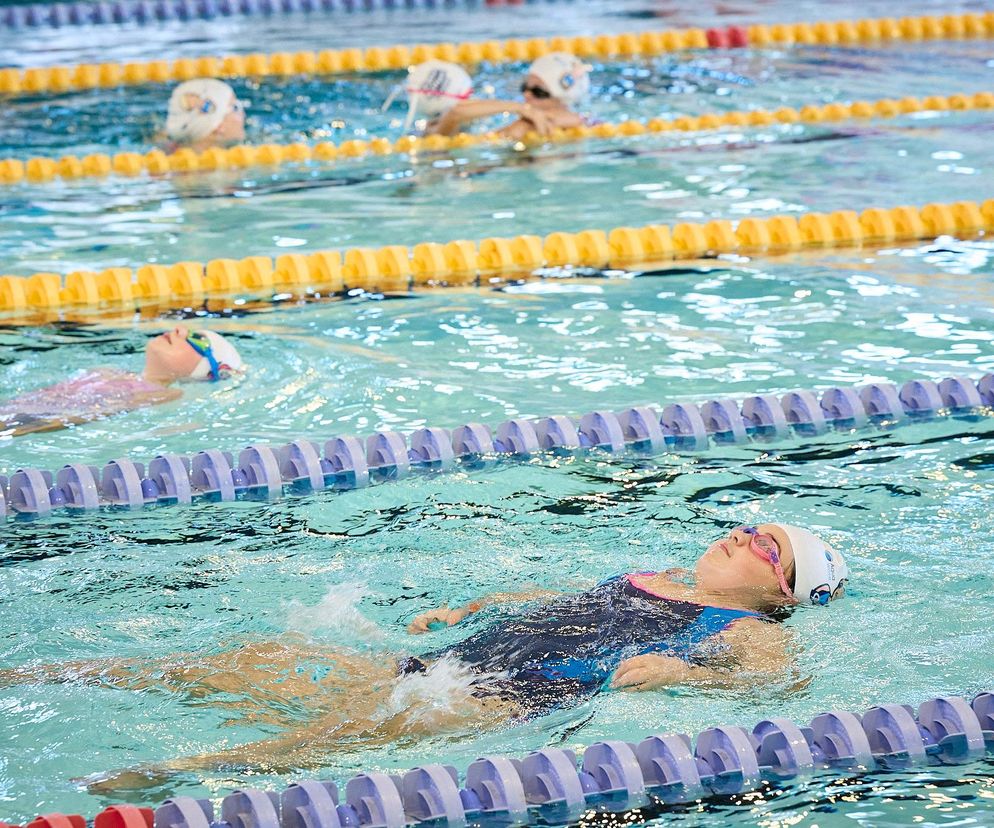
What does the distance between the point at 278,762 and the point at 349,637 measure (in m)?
0.61

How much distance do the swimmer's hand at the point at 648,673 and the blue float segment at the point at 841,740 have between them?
352 mm

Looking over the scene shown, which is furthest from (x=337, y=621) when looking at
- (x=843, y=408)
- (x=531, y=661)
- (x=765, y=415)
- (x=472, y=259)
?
(x=472, y=259)

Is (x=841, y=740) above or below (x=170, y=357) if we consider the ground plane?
below

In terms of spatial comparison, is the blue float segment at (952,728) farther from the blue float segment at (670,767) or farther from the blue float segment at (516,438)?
the blue float segment at (516,438)

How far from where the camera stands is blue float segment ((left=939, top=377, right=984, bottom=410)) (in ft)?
15.5

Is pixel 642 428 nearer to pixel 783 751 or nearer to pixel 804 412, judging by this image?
pixel 804 412

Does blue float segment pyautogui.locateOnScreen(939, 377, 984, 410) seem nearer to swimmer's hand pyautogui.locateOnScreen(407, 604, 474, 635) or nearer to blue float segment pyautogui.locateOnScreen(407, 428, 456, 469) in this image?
blue float segment pyautogui.locateOnScreen(407, 428, 456, 469)

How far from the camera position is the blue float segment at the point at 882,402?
4676mm

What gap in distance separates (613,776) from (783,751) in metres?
0.36

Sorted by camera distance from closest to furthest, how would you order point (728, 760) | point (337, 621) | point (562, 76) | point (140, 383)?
point (728, 760) → point (337, 621) → point (140, 383) → point (562, 76)

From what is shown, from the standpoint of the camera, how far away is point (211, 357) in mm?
4973

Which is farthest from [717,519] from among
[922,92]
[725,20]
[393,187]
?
[725,20]

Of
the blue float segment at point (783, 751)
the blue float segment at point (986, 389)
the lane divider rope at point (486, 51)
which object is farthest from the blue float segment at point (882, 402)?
the lane divider rope at point (486, 51)

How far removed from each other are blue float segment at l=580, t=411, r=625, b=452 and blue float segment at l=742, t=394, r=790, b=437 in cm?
45
